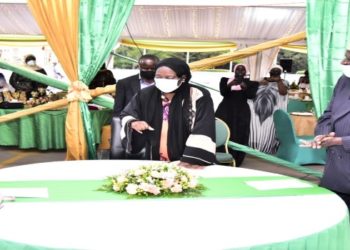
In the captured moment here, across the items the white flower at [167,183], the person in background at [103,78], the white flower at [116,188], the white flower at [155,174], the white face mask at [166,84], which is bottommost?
the white flower at [116,188]

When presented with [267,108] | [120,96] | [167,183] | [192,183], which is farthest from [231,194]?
[267,108]

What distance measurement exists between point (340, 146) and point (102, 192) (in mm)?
1164

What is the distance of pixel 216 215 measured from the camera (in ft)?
6.18

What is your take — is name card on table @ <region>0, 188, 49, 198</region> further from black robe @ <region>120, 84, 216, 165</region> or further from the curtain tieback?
the curtain tieback

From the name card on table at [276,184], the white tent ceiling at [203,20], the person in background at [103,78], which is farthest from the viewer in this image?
the person in background at [103,78]

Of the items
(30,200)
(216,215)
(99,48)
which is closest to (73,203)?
(30,200)

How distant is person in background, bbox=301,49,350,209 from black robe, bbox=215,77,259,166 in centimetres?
354

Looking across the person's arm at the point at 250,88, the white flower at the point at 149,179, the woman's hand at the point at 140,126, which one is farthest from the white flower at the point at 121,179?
the person's arm at the point at 250,88

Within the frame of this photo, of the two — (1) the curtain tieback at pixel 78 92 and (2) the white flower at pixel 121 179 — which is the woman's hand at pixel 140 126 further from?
(1) the curtain tieback at pixel 78 92

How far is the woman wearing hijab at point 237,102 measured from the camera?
6108 mm

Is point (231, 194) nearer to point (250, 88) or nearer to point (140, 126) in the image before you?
point (140, 126)

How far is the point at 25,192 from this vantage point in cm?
209

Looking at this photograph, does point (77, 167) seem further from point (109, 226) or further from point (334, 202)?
point (334, 202)

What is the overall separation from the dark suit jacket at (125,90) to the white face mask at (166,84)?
1613mm
